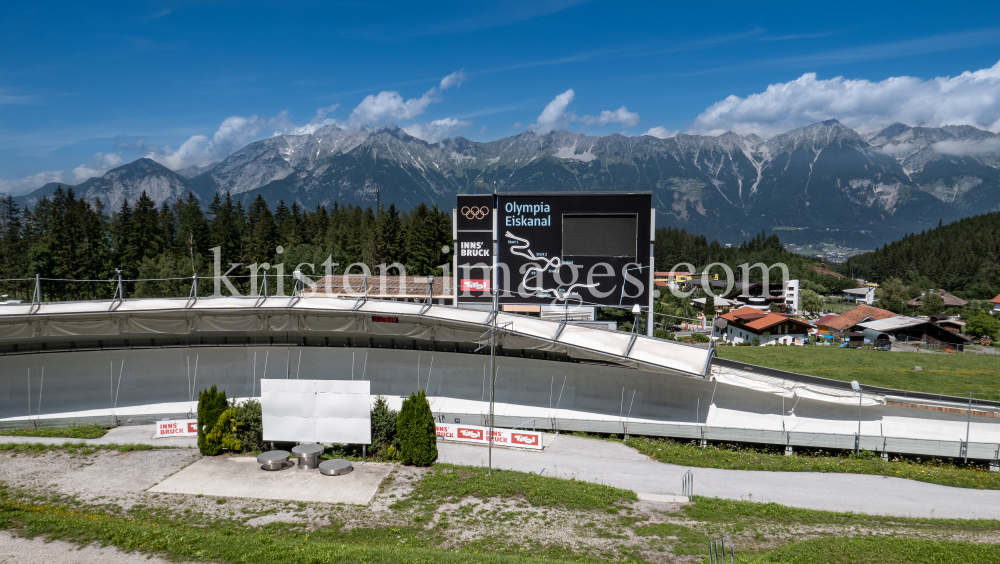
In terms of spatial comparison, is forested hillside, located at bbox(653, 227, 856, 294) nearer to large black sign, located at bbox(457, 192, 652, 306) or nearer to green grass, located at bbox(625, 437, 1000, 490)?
large black sign, located at bbox(457, 192, 652, 306)

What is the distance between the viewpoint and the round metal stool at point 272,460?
17.9m

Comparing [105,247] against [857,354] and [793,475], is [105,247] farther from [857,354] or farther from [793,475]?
[857,354]

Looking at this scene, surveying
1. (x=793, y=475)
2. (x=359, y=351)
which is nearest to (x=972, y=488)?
(x=793, y=475)

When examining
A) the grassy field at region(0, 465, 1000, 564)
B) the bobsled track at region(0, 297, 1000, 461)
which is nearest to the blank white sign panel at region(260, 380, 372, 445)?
the grassy field at region(0, 465, 1000, 564)

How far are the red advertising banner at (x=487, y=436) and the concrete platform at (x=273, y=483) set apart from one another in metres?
4.14

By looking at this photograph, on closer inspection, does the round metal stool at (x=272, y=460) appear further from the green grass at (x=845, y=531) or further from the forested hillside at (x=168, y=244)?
the forested hillside at (x=168, y=244)

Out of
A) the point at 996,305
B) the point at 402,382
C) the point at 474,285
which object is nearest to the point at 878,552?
the point at 474,285

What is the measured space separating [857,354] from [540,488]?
42.0m

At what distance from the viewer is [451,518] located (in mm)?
14211

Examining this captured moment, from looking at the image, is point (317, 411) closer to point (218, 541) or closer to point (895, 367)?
point (218, 541)

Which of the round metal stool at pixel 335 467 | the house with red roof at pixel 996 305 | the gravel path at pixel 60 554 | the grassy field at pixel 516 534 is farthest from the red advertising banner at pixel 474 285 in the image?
the house with red roof at pixel 996 305

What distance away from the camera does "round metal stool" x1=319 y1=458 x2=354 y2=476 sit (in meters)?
17.6

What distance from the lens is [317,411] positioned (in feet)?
63.7

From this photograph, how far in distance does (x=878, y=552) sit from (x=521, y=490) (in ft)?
29.2
